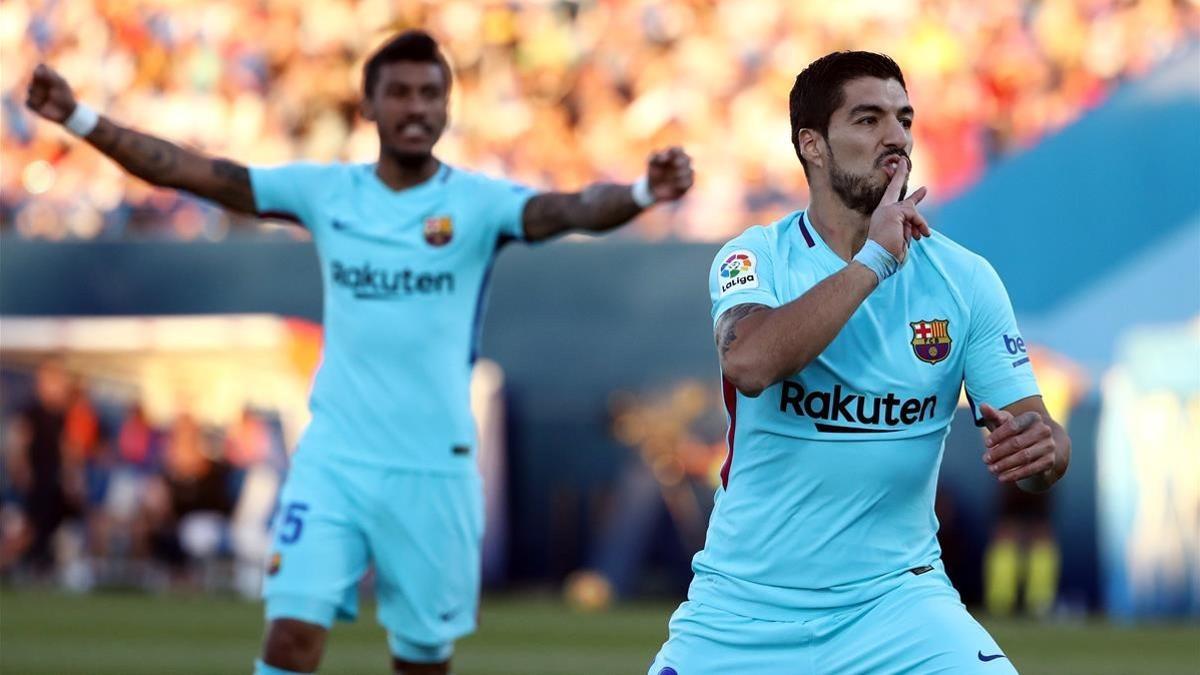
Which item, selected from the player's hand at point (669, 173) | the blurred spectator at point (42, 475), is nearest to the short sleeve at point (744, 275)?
the player's hand at point (669, 173)

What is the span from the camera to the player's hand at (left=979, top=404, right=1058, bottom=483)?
4.58 meters

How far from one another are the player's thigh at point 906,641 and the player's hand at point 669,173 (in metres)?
2.74

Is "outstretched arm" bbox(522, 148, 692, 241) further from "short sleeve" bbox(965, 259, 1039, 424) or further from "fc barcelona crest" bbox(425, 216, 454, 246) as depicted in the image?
"short sleeve" bbox(965, 259, 1039, 424)

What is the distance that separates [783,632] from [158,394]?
15.1 metres

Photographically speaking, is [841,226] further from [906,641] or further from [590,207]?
[590,207]

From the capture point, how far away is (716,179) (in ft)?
63.8

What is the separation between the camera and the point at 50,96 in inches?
300

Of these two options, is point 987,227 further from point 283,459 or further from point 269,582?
point 269,582

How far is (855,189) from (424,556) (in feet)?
9.92

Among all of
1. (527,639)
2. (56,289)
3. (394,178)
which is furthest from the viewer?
(56,289)

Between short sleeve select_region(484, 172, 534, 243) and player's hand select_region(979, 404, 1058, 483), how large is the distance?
3452mm

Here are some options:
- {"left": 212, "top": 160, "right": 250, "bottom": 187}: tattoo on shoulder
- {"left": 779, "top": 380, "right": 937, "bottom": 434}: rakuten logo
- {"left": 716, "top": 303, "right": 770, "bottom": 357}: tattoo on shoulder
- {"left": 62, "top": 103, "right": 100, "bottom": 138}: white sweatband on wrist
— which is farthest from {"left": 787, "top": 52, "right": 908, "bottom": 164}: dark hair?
{"left": 62, "top": 103, "right": 100, "bottom": 138}: white sweatband on wrist

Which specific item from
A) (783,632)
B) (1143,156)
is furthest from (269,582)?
(1143,156)

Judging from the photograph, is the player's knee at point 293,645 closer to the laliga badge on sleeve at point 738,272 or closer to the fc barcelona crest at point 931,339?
the laliga badge on sleeve at point 738,272
